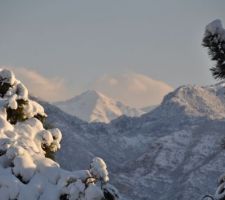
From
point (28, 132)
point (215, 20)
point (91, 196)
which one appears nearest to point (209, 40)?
point (215, 20)

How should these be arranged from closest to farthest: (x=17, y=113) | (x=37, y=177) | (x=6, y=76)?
1. (x=37, y=177)
2. (x=17, y=113)
3. (x=6, y=76)

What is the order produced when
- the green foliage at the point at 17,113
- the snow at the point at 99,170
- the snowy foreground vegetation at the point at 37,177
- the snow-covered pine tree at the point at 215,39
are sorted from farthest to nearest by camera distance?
the green foliage at the point at 17,113
the snow at the point at 99,170
the snowy foreground vegetation at the point at 37,177
the snow-covered pine tree at the point at 215,39

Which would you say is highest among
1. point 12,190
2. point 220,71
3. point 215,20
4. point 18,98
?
point 215,20

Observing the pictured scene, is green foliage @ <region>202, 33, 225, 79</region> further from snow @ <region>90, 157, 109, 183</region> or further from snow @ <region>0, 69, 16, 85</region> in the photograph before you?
snow @ <region>0, 69, 16, 85</region>

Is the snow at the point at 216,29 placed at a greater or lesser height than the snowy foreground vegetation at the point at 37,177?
greater

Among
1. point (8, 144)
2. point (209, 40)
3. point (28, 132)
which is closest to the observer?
point (209, 40)

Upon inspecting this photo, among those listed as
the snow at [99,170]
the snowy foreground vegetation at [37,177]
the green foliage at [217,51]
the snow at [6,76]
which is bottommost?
the snowy foreground vegetation at [37,177]

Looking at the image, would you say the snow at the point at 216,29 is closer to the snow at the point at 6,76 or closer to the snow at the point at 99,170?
the snow at the point at 99,170

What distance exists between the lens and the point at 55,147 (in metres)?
21.8

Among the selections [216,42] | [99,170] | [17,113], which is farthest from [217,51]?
[17,113]

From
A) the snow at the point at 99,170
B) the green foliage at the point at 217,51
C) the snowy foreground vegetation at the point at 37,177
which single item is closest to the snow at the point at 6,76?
the snowy foreground vegetation at the point at 37,177

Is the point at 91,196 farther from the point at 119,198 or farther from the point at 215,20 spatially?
the point at 215,20

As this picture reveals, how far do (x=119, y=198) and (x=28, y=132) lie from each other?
399 cm

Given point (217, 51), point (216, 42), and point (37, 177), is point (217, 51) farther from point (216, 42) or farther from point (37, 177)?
point (37, 177)
